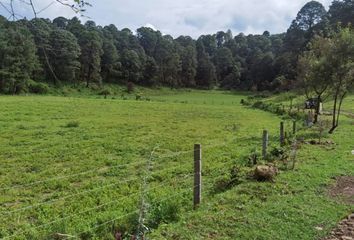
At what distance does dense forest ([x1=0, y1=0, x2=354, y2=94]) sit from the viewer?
63.7m

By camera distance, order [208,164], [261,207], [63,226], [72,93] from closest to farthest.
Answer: [63,226] < [261,207] < [208,164] < [72,93]

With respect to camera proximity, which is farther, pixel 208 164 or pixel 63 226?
pixel 208 164

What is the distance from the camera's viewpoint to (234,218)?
281 inches

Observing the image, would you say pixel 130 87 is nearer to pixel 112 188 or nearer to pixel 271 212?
pixel 112 188

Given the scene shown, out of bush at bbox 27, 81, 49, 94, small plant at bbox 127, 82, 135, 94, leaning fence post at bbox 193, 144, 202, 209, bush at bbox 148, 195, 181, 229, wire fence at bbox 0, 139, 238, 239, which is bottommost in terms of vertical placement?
small plant at bbox 127, 82, 135, 94

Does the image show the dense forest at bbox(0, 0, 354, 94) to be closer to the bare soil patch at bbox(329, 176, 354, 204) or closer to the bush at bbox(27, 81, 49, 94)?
the bush at bbox(27, 81, 49, 94)

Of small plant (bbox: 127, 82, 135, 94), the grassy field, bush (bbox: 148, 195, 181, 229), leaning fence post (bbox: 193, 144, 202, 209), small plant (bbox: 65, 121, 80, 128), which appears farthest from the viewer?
small plant (bbox: 127, 82, 135, 94)

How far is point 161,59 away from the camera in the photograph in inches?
4158

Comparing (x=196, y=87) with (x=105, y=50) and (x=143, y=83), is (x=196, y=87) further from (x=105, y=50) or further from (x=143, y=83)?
(x=105, y=50)

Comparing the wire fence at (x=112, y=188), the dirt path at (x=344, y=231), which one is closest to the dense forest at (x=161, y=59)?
the wire fence at (x=112, y=188)

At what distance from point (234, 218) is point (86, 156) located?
9134mm

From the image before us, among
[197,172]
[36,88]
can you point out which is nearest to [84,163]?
[197,172]

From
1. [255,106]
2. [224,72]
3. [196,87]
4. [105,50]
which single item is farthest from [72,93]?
[224,72]

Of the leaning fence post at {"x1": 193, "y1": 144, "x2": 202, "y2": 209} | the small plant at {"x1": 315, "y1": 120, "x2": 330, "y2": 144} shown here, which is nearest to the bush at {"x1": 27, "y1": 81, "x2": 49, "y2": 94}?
the small plant at {"x1": 315, "y1": 120, "x2": 330, "y2": 144}
